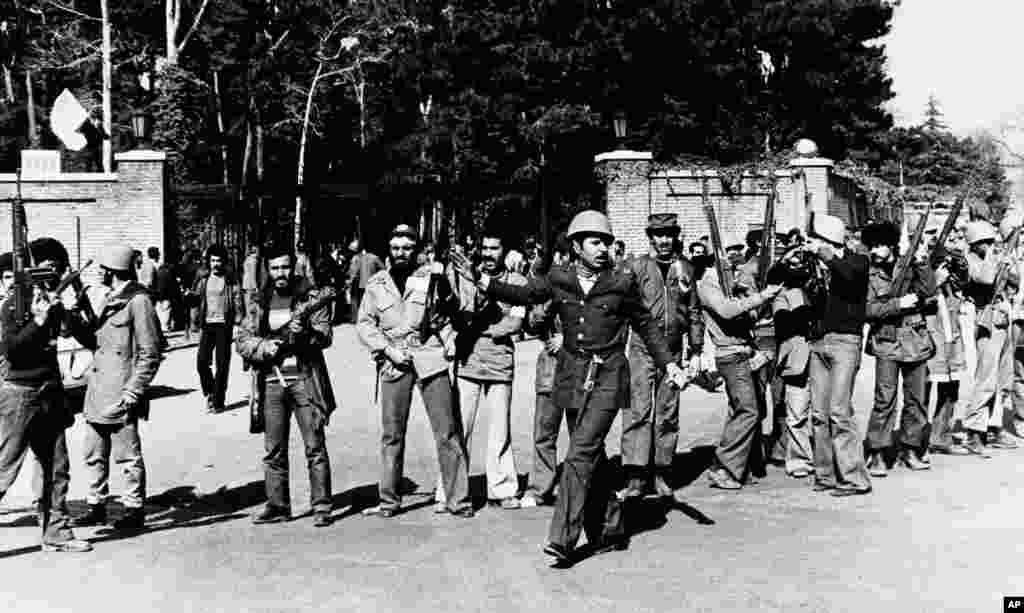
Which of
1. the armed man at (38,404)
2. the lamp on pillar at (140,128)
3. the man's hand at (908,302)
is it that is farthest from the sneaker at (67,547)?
the lamp on pillar at (140,128)

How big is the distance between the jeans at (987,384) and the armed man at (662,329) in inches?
111

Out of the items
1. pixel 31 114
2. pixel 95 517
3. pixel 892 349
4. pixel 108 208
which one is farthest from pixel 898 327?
pixel 31 114

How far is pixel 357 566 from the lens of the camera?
709 centimetres

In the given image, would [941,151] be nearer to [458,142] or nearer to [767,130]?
[767,130]

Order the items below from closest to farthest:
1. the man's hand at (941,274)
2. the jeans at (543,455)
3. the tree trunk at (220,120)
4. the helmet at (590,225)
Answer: the helmet at (590,225) → the jeans at (543,455) → the man's hand at (941,274) → the tree trunk at (220,120)

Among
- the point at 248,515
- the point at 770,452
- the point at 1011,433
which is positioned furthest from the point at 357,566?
the point at 1011,433

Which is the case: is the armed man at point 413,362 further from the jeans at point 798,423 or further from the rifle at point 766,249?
the jeans at point 798,423

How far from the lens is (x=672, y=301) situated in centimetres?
919

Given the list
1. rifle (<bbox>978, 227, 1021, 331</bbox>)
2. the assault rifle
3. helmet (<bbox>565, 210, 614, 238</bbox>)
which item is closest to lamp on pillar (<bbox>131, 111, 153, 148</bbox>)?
the assault rifle

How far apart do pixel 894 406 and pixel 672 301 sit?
2032 mm

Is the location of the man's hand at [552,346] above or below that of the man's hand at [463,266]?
below

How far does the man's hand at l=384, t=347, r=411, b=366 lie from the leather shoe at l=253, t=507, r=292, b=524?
4.28 ft

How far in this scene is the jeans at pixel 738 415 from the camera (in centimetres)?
916

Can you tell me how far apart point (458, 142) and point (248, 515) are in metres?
37.6
